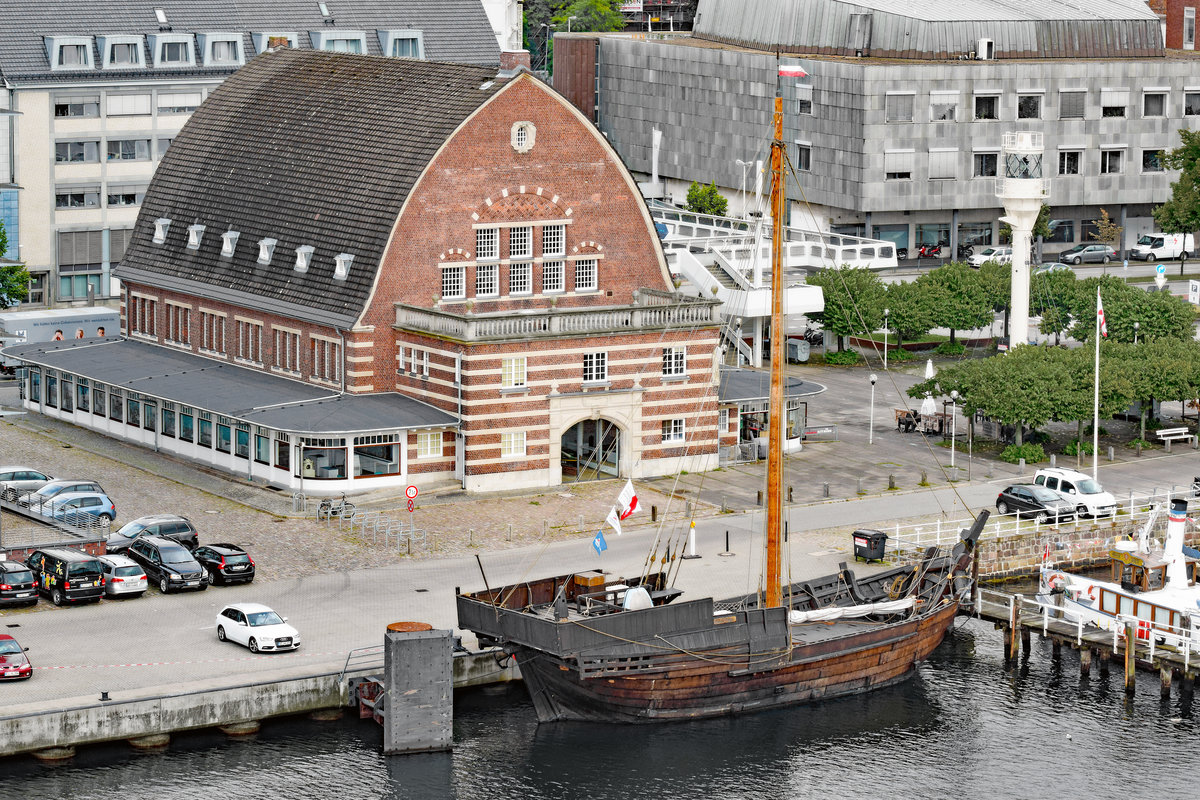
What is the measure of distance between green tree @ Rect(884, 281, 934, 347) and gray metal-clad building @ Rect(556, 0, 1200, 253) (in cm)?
2665

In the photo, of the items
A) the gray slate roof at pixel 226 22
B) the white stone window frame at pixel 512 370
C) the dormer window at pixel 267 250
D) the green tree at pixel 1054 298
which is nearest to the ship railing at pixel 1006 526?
the white stone window frame at pixel 512 370

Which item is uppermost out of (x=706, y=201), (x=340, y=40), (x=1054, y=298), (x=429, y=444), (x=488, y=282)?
(x=340, y=40)

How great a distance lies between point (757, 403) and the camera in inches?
3927

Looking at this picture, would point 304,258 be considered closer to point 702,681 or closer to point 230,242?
point 230,242

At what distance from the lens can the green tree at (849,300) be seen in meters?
121

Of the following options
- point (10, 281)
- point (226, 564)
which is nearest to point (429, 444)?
point (226, 564)

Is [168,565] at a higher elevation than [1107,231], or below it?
below

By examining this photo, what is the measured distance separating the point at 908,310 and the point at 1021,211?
13.8m

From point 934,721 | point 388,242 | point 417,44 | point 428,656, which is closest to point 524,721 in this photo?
point 428,656

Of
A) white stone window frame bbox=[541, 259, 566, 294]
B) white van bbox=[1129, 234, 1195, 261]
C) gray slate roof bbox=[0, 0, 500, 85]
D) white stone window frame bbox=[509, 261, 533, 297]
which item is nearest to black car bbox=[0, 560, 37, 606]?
white stone window frame bbox=[509, 261, 533, 297]

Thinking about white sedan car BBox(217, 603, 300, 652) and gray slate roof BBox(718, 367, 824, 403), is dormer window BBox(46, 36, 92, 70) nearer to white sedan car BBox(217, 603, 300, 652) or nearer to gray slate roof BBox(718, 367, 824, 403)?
gray slate roof BBox(718, 367, 824, 403)

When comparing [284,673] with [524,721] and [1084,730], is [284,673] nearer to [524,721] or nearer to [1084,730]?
[524,721]

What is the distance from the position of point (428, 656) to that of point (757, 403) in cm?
3725

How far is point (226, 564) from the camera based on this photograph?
7788 cm
